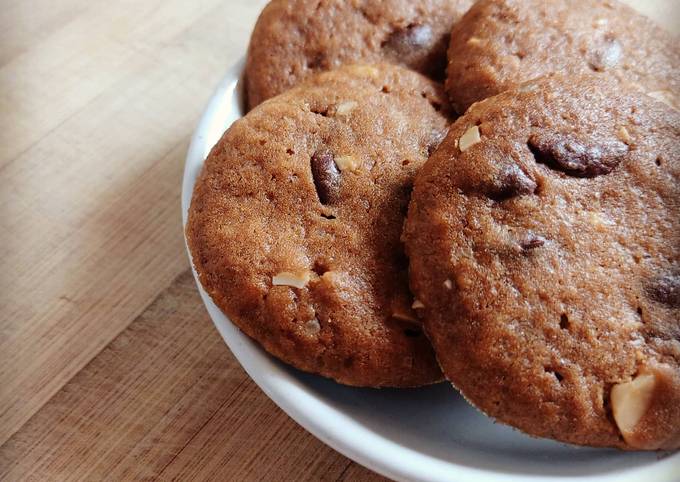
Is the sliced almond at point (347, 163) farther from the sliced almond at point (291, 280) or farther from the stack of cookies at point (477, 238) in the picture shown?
the sliced almond at point (291, 280)

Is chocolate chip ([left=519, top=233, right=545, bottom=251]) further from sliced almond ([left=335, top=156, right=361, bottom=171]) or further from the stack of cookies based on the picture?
sliced almond ([left=335, top=156, right=361, bottom=171])

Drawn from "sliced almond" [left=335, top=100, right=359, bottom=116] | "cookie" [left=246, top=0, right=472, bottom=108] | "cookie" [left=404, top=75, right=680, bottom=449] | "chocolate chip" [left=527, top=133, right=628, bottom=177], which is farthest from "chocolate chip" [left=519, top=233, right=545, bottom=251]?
"cookie" [left=246, top=0, right=472, bottom=108]

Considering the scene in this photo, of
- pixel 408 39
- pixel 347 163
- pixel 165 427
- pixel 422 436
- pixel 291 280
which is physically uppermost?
pixel 408 39

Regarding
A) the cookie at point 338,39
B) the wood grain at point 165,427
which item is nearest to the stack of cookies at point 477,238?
the cookie at point 338,39

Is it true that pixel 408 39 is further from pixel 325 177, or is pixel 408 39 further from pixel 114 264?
pixel 114 264

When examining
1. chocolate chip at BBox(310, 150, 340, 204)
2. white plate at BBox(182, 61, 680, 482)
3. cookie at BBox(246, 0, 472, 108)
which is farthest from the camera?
cookie at BBox(246, 0, 472, 108)

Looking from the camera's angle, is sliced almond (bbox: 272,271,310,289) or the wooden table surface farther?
the wooden table surface

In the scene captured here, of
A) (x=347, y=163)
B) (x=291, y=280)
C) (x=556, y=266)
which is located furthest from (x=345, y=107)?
(x=556, y=266)
